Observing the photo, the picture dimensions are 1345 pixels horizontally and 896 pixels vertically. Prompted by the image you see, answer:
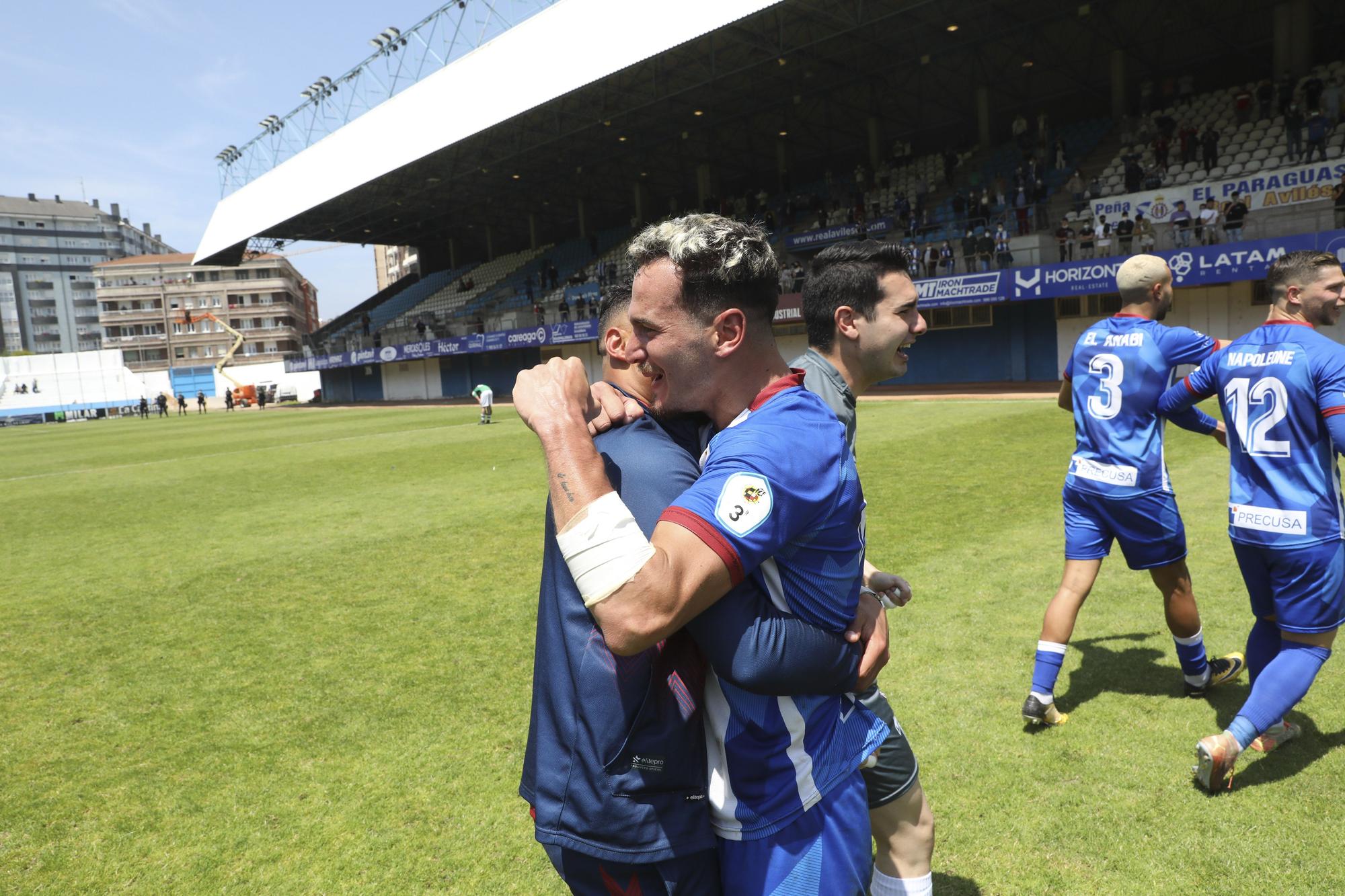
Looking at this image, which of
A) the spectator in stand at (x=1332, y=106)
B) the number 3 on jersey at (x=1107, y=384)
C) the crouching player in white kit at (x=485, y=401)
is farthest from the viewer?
the crouching player in white kit at (x=485, y=401)

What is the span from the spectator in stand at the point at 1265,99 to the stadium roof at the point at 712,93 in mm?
4294

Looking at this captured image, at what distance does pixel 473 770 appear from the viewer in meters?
3.88

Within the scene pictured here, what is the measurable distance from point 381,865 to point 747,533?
8.60 feet

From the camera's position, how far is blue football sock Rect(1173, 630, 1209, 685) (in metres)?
4.12

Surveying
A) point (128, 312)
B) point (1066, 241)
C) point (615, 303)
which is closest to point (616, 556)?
point (615, 303)

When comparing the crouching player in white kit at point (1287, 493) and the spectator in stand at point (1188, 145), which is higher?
the spectator in stand at point (1188, 145)

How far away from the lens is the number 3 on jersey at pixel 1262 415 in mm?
3525

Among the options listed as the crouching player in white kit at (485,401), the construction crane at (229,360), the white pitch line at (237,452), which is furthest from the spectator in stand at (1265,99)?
the construction crane at (229,360)

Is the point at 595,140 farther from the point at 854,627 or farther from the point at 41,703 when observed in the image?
the point at 854,627

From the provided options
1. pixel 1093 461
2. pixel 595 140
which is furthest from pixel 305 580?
pixel 595 140

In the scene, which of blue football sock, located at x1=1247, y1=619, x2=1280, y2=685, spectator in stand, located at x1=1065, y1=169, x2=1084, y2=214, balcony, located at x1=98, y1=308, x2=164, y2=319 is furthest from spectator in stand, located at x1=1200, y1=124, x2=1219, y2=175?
balcony, located at x1=98, y1=308, x2=164, y2=319

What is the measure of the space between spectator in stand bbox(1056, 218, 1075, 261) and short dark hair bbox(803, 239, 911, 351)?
25.1m

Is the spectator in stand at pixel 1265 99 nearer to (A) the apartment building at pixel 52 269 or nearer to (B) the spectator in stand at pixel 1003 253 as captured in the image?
(B) the spectator in stand at pixel 1003 253

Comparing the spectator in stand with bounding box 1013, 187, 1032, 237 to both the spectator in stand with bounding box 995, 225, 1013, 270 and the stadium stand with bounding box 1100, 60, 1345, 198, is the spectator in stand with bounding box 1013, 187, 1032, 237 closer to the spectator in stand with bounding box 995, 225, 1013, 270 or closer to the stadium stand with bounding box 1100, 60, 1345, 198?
the spectator in stand with bounding box 995, 225, 1013, 270
